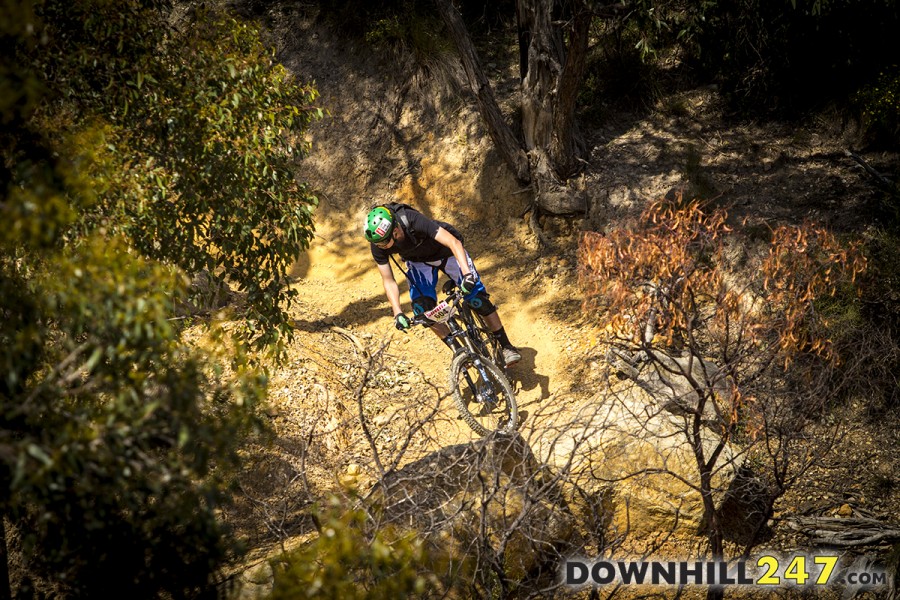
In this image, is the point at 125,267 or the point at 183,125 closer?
the point at 125,267

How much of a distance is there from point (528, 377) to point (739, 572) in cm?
348

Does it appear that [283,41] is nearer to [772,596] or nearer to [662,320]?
[662,320]

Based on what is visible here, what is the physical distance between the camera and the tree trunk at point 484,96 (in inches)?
381

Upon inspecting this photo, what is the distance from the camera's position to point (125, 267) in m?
3.56

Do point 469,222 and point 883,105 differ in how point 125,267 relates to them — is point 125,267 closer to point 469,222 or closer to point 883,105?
point 469,222

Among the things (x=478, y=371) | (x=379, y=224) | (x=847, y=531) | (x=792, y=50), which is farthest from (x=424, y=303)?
(x=792, y=50)

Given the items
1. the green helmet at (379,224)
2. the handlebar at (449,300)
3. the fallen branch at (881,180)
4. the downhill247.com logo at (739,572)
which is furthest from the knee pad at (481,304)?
the fallen branch at (881,180)

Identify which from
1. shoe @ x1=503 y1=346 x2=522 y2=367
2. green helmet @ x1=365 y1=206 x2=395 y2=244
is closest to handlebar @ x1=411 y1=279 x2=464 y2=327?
green helmet @ x1=365 y1=206 x2=395 y2=244

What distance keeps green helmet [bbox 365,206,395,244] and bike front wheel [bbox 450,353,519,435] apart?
1492 mm

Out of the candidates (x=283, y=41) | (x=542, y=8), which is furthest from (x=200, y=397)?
(x=283, y=41)

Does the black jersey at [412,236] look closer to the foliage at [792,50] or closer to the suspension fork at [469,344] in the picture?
the suspension fork at [469,344]

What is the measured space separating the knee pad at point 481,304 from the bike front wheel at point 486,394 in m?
0.68

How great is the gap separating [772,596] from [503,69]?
949 centimetres

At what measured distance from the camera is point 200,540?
348cm
